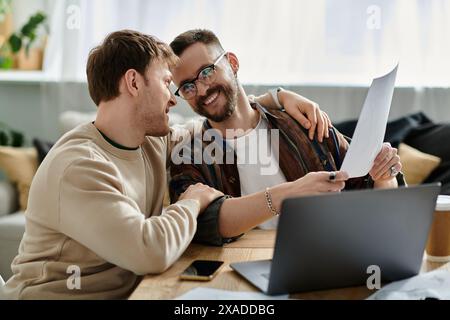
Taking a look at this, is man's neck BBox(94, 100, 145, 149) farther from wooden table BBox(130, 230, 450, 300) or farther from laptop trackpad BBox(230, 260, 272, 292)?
laptop trackpad BBox(230, 260, 272, 292)

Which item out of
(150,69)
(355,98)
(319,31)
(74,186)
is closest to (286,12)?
Answer: (319,31)

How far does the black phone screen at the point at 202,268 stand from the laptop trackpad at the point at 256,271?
40mm

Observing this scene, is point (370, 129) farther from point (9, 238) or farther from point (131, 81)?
point (9, 238)

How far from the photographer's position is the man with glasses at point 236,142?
171 centimetres

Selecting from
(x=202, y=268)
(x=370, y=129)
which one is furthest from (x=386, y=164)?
(x=202, y=268)

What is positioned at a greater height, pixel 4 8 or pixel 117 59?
pixel 4 8

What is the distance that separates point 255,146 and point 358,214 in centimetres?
83

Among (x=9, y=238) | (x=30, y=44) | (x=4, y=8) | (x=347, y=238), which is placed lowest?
(x=9, y=238)

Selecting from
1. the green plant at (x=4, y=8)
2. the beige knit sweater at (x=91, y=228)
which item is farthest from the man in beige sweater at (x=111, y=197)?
the green plant at (x=4, y=8)

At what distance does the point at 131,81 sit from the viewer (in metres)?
1.52

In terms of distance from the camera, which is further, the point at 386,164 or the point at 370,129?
the point at 386,164

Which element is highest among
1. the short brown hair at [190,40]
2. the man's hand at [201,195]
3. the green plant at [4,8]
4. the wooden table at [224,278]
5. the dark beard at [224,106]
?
the green plant at [4,8]

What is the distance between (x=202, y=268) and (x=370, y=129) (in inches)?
18.7

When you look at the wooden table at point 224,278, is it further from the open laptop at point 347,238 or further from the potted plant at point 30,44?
the potted plant at point 30,44
